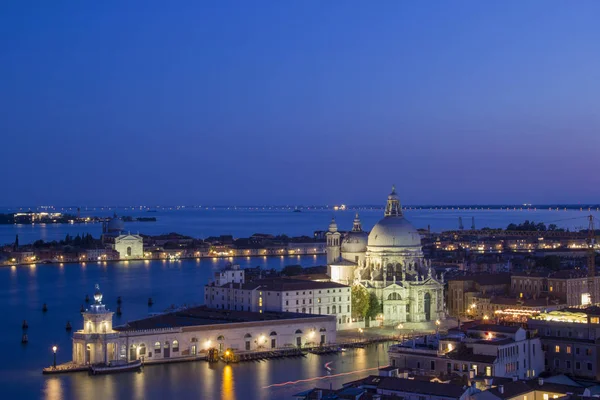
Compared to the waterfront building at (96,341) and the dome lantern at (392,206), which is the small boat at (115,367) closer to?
the waterfront building at (96,341)

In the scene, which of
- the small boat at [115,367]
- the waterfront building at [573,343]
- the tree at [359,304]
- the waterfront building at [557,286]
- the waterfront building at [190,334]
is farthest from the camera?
the waterfront building at [557,286]

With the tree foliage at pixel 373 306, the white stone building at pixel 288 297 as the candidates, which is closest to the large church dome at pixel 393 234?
the tree foliage at pixel 373 306

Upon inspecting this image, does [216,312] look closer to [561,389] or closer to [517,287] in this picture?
[517,287]

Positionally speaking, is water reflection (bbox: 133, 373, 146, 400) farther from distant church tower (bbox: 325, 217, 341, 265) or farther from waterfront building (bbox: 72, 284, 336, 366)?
distant church tower (bbox: 325, 217, 341, 265)

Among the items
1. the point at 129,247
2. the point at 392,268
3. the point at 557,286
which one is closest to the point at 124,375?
the point at 392,268

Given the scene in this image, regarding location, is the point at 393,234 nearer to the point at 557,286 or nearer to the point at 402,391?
the point at 557,286

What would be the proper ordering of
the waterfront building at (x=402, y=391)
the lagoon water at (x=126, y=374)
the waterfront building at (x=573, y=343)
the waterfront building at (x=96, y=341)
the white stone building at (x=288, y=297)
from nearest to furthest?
the waterfront building at (x=402, y=391) → the waterfront building at (x=573, y=343) → the lagoon water at (x=126, y=374) → the waterfront building at (x=96, y=341) → the white stone building at (x=288, y=297)
